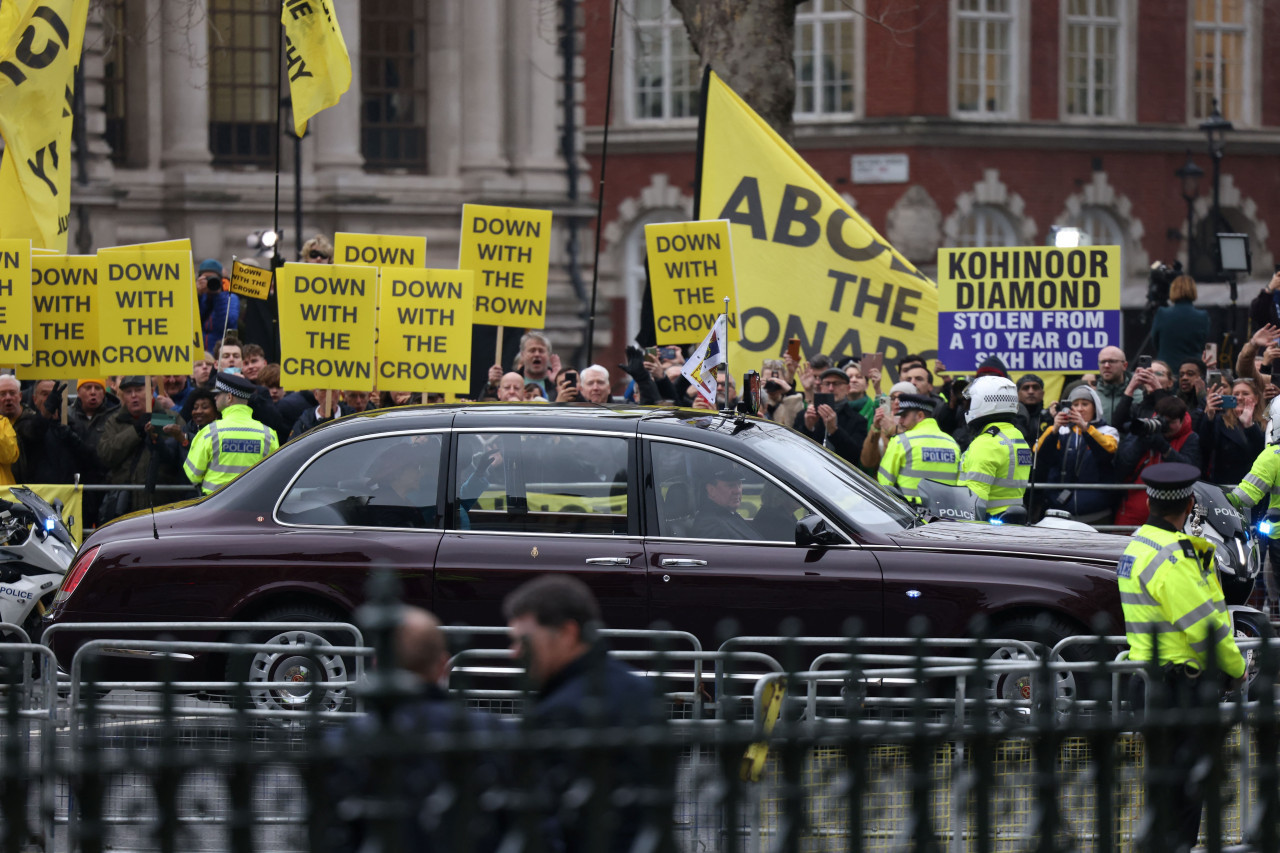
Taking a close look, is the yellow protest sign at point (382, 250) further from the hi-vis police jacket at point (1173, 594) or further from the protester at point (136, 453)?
the hi-vis police jacket at point (1173, 594)

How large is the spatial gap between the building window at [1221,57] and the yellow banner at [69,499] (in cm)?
2940

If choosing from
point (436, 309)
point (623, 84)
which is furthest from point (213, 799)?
point (623, 84)

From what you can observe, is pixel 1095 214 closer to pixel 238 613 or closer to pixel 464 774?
pixel 238 613

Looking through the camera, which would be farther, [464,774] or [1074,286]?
[1074,286]

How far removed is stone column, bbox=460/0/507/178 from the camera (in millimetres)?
29484

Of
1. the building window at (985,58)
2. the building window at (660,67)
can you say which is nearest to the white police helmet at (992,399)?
the building window at (985,58)

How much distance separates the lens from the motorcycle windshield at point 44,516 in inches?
429

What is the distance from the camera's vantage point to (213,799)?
6426 mm

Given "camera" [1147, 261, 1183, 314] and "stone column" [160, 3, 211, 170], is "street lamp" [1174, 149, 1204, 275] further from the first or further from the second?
"stone column" [160, 3, 211, 170]

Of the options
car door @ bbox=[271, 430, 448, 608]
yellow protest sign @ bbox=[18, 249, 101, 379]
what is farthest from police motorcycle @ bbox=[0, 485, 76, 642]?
car door @ bbox=[271, 430, 448, 608]

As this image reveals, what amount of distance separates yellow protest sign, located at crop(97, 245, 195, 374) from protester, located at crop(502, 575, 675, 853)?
354 inches

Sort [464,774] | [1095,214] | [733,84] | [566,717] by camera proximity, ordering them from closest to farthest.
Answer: [464,774], [566,717], [733,84], [1095,214]

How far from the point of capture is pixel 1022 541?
867 cm

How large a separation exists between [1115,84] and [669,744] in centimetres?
3474
